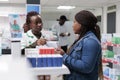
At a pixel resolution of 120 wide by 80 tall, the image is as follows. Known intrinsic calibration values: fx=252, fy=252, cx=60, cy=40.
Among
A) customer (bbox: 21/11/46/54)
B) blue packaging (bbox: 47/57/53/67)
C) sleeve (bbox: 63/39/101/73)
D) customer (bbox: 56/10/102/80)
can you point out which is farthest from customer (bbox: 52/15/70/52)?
blue packaging (bbox: 47/57/53/67)

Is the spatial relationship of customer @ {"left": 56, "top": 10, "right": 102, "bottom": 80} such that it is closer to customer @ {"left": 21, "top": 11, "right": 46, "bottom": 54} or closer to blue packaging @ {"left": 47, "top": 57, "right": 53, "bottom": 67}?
blue packaging @ {"left": 47, "top": 57, "right": 53, "bottom": 67}

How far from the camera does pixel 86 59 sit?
2.20m

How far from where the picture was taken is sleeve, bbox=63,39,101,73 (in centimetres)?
220

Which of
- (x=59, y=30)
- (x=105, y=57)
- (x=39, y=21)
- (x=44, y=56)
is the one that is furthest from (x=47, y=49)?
(x=59, y=30)

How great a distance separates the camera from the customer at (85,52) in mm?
2209

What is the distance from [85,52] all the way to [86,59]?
0.06 meters

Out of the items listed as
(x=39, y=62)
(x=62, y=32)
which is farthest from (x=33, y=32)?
(x=62, y=32)

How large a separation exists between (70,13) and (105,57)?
30.6 feet

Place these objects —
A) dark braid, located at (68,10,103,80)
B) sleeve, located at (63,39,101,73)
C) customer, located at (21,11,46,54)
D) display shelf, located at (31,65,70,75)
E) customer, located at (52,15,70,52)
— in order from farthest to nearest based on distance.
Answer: customer, located at (52,15,70,52), customer, located at (21,11,46,54), dark braid, located at (68,10,103,80), sleeve, located at (63,39,101,73), display shelf, located at (31,65,70,75)

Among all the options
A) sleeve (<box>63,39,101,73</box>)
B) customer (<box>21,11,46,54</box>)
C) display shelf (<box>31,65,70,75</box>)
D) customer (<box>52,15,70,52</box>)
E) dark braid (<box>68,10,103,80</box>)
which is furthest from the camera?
customer (<box>52,15,70,52</box>)

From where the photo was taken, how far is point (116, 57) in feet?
19.1

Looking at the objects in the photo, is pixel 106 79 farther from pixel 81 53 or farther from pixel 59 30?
pixel 81 53

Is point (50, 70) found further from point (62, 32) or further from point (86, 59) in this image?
point (62, 32)

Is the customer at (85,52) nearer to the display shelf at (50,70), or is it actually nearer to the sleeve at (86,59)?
the sleeve at (86,59)
